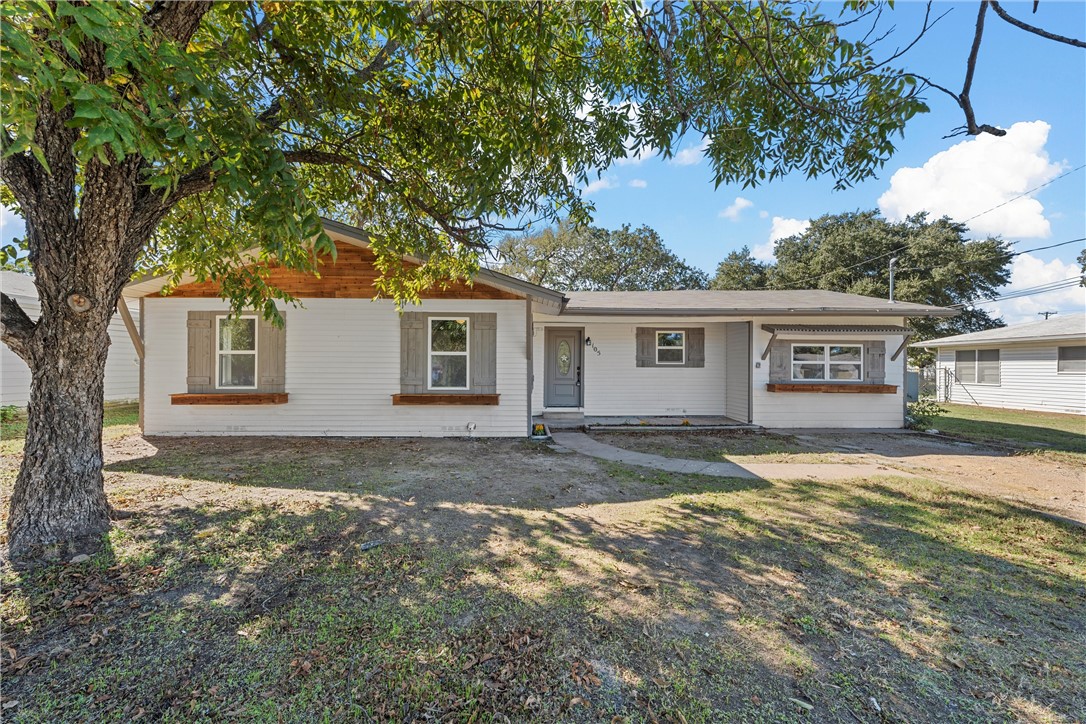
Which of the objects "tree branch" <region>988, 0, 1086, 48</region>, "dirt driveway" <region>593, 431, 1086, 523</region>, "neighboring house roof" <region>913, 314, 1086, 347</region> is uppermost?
"tree branch" <region>988, 0, 1086, 48</region>

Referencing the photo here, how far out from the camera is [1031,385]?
47.0 feet

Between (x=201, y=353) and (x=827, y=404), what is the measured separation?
12.6 metres

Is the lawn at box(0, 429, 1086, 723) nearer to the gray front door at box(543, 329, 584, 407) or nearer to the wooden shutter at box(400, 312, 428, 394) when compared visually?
the wooden shutter at box(400, 312, 428, 394)

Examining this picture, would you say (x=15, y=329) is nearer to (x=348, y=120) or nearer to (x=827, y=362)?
(x=348, y=120)

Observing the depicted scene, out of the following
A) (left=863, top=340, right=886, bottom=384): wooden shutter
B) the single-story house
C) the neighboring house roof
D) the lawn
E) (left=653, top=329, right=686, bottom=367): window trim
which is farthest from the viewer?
the neighboring house roof

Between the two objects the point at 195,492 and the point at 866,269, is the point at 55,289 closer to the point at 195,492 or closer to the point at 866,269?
the point at 195,492

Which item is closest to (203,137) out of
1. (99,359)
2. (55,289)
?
(55,289)

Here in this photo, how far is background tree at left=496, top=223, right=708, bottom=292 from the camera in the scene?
23969 mm

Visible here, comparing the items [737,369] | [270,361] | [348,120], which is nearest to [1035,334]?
[737,369]

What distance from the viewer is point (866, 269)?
2567cm

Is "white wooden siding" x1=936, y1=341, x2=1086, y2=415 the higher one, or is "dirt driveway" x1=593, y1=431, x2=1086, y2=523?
"white wooden siding" x1=936, y1=341, x2=1086, y2=415

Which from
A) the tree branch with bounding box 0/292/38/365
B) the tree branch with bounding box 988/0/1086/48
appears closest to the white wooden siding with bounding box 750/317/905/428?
the tree branch with bounding box 988/0/1086/48

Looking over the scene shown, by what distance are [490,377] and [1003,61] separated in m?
7.15

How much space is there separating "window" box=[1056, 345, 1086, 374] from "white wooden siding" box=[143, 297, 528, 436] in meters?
17.4
